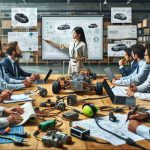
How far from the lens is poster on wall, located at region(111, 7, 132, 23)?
221 inches

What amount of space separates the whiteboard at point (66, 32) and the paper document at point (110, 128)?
3727 mm

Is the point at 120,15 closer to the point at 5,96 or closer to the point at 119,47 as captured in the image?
the point at 119,47

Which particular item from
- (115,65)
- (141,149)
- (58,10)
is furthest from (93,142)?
(58,10)

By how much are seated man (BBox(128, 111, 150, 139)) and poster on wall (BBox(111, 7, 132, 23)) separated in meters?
4.20

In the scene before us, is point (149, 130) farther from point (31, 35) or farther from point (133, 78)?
point (31, 35)

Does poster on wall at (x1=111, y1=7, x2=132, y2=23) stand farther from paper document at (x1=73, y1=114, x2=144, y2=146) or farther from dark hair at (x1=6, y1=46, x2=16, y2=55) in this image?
paper document at (x1=73, y1=114, x2=144, y2=146)

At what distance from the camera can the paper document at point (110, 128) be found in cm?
137

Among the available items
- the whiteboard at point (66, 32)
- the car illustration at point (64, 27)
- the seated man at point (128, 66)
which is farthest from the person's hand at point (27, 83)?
the car illustration at point (64, 27)

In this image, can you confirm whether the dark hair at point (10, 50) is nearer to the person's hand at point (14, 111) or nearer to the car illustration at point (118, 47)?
the person's hand at point (14, 111)

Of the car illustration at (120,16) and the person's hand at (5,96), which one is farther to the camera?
the car illustration at (120,16)

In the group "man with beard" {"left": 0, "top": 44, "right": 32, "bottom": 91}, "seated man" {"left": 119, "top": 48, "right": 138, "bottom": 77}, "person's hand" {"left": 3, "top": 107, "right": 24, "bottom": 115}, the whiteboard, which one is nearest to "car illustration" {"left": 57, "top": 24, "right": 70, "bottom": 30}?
the whiteboard

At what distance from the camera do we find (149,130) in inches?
54.6

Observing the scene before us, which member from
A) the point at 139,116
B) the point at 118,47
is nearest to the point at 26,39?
the point at 118,47

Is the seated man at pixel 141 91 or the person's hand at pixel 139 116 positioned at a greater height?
the seated man at pixel 141 91
